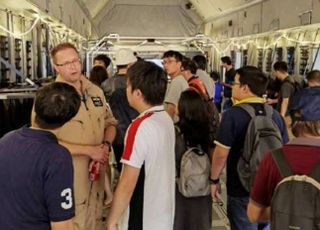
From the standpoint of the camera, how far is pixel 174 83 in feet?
13.9

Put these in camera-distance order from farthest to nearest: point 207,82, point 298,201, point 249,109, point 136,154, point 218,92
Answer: point 218,92, point 207,82, point 249,109, point 136,154, point 298,201

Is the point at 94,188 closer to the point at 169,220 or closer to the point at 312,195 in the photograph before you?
the point at 169,220

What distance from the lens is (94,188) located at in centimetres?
251

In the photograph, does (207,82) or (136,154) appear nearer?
(136,154)

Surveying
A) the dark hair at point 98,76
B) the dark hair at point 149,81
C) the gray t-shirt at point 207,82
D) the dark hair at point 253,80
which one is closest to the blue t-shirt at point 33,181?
the dark hair at point 149,81

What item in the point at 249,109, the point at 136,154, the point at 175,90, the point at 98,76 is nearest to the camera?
the point at 136,154

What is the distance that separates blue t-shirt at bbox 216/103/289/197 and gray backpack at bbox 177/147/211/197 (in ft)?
0.57

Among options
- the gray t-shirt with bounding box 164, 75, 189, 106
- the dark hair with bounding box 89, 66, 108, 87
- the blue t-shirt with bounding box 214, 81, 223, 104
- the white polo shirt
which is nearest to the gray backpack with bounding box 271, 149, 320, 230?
the white polo shirt

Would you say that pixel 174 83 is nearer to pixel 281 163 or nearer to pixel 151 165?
pixel 151 165

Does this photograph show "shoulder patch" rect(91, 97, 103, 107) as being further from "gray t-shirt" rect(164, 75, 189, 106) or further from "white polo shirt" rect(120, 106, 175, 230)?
"gray t-shirt" rect(164, 75, 189, 106)

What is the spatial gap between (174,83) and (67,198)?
267cm

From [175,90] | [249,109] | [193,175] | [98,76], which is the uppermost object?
[98,76]

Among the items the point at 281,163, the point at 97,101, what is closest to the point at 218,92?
the point at 97,101

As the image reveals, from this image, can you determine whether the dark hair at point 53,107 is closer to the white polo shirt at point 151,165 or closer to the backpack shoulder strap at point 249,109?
the white polo shirt at point 151,165
